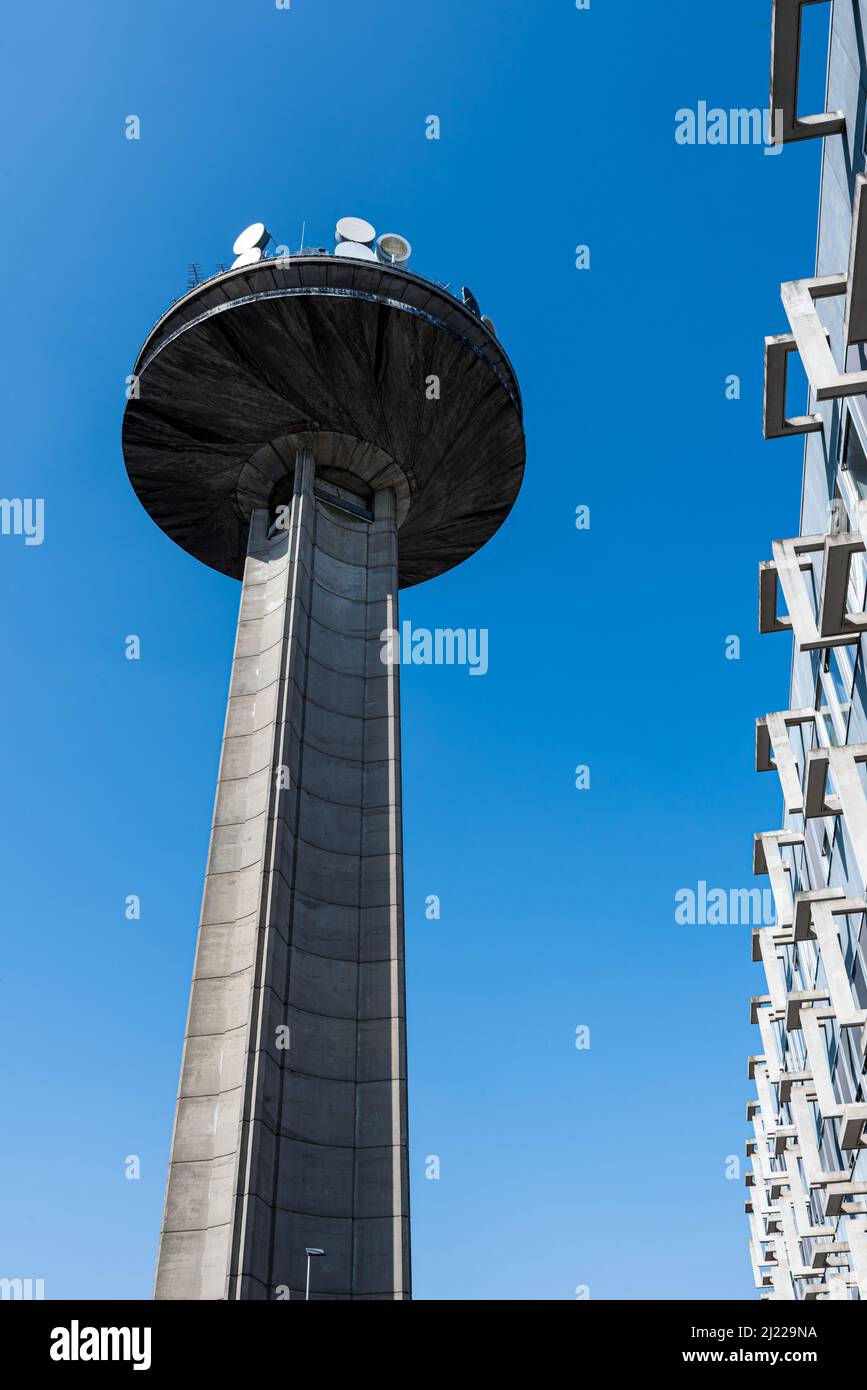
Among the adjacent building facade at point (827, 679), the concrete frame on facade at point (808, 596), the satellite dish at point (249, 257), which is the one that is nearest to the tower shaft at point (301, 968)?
the satellite dish at point (249, 257)

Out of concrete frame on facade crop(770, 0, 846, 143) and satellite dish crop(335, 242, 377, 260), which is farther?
satellite dish crop(335, 242, 377, 260)

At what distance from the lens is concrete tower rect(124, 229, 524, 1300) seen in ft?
81.9

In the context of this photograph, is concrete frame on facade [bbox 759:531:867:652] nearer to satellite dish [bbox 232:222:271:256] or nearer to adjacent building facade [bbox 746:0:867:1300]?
adjacent building facade [bbox 746:0:867:1300]

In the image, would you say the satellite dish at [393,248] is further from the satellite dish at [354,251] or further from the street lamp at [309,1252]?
the street lamp at [309,1252]

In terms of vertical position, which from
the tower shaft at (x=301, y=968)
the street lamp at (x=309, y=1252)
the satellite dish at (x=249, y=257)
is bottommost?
the street lamp at (x=309, y=1252)

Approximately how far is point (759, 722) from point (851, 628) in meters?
9.73

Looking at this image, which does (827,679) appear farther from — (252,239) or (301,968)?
(252,239)

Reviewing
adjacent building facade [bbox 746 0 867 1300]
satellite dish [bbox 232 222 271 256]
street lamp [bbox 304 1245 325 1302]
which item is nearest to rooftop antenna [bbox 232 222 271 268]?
satellite dish [bbox 232 222 271 256]

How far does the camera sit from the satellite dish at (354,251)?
36312 millimetres

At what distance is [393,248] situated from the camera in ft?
126

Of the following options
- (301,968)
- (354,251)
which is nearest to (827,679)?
(301,968)

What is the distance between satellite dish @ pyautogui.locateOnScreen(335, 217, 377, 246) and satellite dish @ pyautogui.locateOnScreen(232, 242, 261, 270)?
2782mm

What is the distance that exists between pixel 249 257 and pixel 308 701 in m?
15.4

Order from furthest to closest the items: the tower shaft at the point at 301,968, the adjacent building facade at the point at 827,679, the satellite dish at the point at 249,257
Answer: the satellite dish at the point at 249,257 → the tower shaft at the point at 301,968 → the adjacent building facade at the point at 827,679
